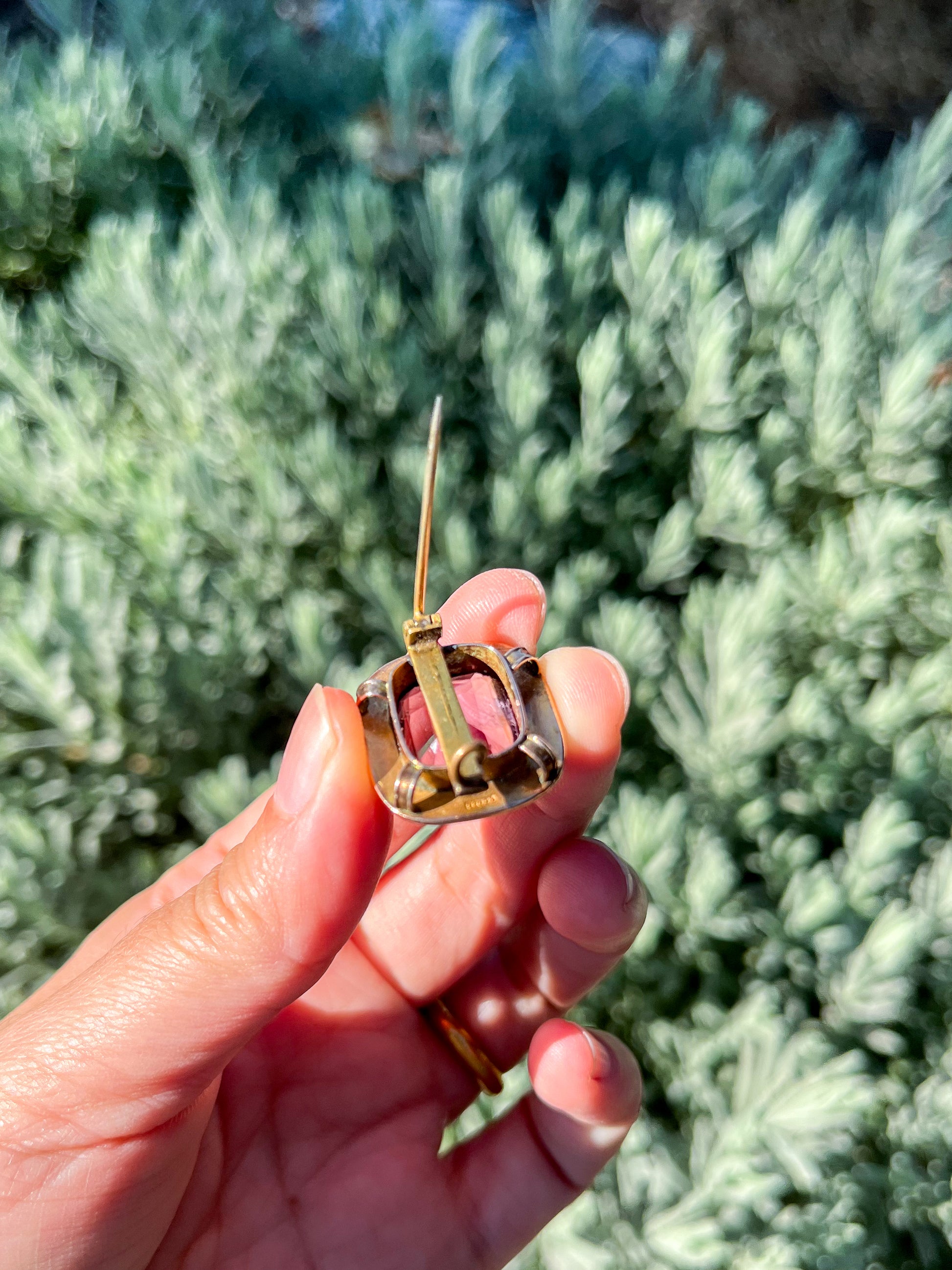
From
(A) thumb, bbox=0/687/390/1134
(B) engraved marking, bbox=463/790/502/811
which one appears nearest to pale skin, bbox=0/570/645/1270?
(A) thumb, bbox=0/687/390/1134

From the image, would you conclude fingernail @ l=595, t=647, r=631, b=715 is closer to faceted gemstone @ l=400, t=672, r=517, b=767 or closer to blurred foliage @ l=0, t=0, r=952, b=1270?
faceted gemstone @ l=400, t=672, r=517, b=767

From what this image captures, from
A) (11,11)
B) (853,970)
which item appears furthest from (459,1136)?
(11,11)

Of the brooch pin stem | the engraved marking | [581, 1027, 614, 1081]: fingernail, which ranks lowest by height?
[581, 1027, 614, 1081]: fingernail

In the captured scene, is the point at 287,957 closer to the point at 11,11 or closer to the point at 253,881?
the point at 253,881

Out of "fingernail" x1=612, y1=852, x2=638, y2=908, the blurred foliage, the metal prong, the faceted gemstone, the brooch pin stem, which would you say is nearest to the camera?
the brooch pin stem

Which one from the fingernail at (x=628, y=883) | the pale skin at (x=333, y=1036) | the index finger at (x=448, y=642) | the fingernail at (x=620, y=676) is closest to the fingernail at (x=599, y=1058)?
the pale skin at (x=333, y=1036)

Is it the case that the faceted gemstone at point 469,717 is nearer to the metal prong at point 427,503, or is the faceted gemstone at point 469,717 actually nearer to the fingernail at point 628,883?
the metal prong at point 427,503

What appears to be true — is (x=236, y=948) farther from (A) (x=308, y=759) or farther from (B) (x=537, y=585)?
(B) (x=537, y=585)
